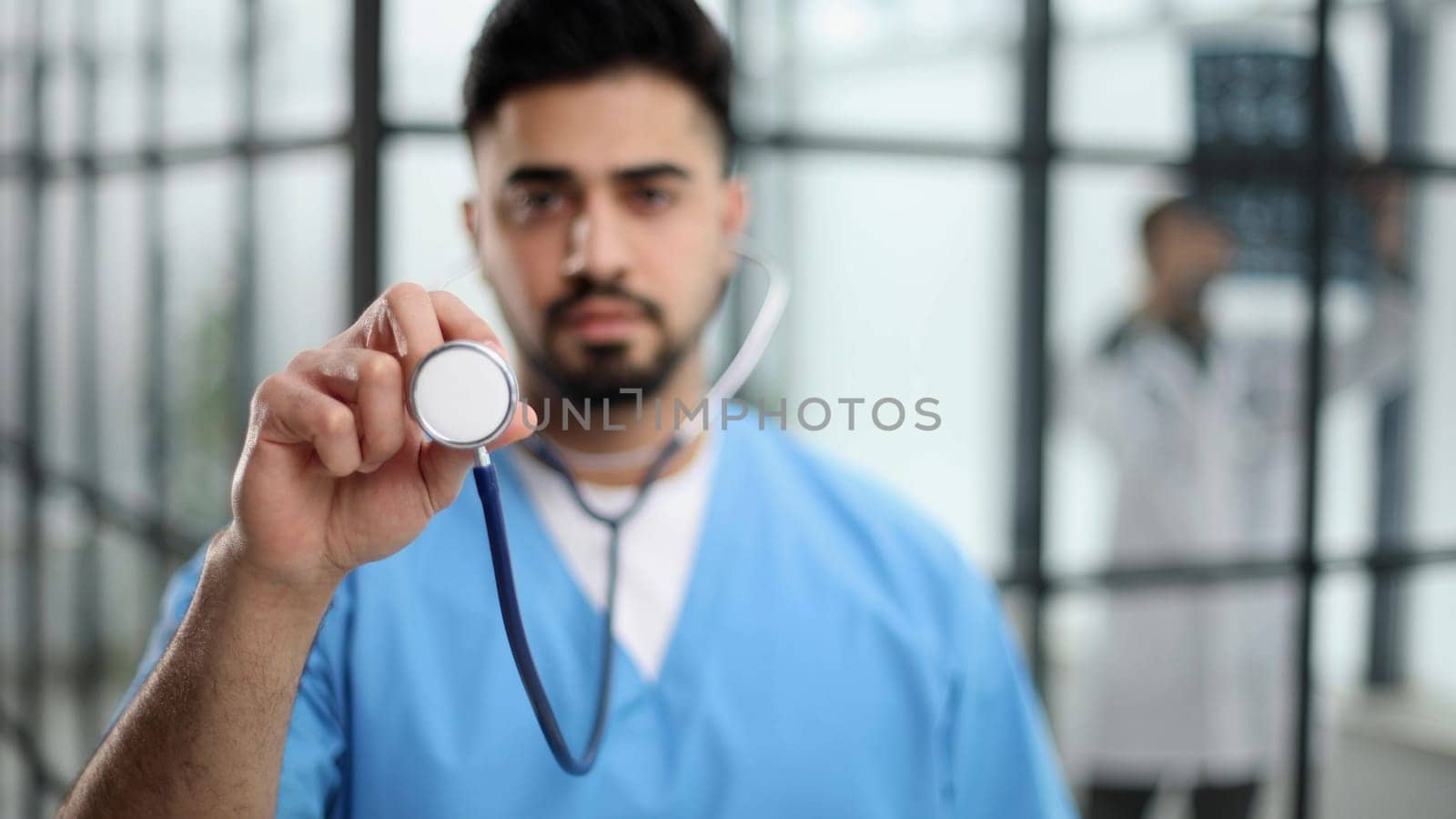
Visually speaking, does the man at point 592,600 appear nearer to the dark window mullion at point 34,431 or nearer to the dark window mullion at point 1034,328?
the dark window mullion at point 1034,328

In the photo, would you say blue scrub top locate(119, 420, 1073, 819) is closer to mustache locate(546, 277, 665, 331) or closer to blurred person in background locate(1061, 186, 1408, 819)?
mustache locate(546, 277, 665, 331)

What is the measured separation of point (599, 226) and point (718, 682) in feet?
0.99

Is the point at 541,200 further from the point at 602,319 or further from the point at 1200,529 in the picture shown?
the point at 1200,529

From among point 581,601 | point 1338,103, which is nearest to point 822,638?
point 581,601

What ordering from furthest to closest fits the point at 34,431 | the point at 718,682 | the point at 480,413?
the point at 34,431 → the point at 718,682 → the point at 480,413

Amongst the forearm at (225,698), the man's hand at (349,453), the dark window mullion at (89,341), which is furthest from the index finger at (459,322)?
the dark window mullion at (89,341)

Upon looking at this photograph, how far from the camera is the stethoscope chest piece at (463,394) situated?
0.40 metres

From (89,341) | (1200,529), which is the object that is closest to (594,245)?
(1200,529)

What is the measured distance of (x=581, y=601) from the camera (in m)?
0.71

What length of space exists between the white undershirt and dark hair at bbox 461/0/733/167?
25 centimetres

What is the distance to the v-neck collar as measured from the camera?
70cm

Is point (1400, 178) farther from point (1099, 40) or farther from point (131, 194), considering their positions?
point (131, 194)

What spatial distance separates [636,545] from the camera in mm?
771

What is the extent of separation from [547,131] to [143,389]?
53.8 inches
